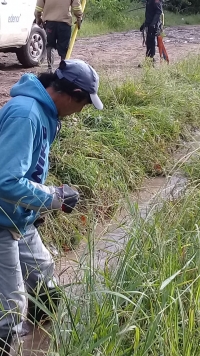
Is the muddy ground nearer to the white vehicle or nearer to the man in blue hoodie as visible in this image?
the white vehicle

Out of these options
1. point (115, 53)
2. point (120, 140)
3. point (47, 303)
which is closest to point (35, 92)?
point (47, 303)

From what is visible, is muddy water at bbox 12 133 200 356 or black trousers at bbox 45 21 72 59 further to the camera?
black trousers at bbox 45 21 72 59

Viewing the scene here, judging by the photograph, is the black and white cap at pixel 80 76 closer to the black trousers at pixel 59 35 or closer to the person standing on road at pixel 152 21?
the black trousers at pixel 59 35

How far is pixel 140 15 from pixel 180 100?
695 inches

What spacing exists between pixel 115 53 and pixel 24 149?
1133cm

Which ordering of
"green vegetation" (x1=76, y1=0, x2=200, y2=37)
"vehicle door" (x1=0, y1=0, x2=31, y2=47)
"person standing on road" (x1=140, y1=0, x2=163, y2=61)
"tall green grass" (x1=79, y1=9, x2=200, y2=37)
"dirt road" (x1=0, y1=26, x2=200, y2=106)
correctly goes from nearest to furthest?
"dirt road" (x1=0, y1=26, x2=200, y2=106) → "vehicle door" (x1=0, y1=0, x2=31, y2=47) → "person standing on road" (x1=140, y1=0, x2=163, y2=61) → "tall green grass" (x1=79, y1=9, x2=200, y2=37) → "green vegetation" (x1=76, y1=0, x2=200, y2=37)

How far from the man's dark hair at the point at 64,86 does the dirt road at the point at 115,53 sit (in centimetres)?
445

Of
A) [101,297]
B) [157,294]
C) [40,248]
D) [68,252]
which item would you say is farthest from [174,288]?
[68,252]

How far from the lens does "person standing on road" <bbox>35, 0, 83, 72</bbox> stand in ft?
29.0

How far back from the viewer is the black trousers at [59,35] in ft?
29.4

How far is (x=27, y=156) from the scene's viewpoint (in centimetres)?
300

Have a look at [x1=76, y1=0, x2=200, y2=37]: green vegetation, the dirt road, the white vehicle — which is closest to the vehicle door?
the white vehicle

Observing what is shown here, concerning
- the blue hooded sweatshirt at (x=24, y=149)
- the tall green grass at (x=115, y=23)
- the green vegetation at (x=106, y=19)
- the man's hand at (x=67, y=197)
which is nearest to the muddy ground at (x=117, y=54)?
the tall green grass at (x=115, y=23)

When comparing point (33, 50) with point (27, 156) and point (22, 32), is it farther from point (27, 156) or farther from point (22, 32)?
point (27, 156)
